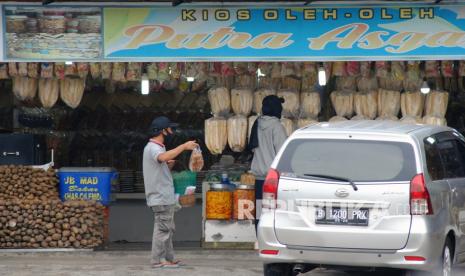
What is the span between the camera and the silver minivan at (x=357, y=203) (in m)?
9.60

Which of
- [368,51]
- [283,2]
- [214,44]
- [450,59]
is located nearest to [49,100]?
[214,44]

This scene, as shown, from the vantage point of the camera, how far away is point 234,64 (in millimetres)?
13945

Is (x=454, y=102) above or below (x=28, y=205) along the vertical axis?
above

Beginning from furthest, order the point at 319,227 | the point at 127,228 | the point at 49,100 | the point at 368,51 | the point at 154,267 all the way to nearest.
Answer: the point at 127,228
the point at 49,100
the point at 368,51
the point at 154,267
the point at 319,227

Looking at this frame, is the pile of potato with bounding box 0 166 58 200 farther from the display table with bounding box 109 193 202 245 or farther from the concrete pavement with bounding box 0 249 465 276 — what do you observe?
the display table with bounding box 109 193 202 245

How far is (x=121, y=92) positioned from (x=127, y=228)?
2.03 meters

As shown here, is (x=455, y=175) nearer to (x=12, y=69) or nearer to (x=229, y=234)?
(x=229, y=234)

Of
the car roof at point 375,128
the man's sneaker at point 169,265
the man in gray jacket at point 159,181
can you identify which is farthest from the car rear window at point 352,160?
the man's sneaker at point 169,265

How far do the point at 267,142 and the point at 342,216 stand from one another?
3676 millimetres

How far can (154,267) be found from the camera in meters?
12.4

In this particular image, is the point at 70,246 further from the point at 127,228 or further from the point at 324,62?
the point at 324,62

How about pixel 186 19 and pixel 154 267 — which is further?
pixel 186 19

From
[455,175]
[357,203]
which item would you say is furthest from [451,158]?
[357,203]

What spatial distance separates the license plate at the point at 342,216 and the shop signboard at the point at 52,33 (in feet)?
15.4
